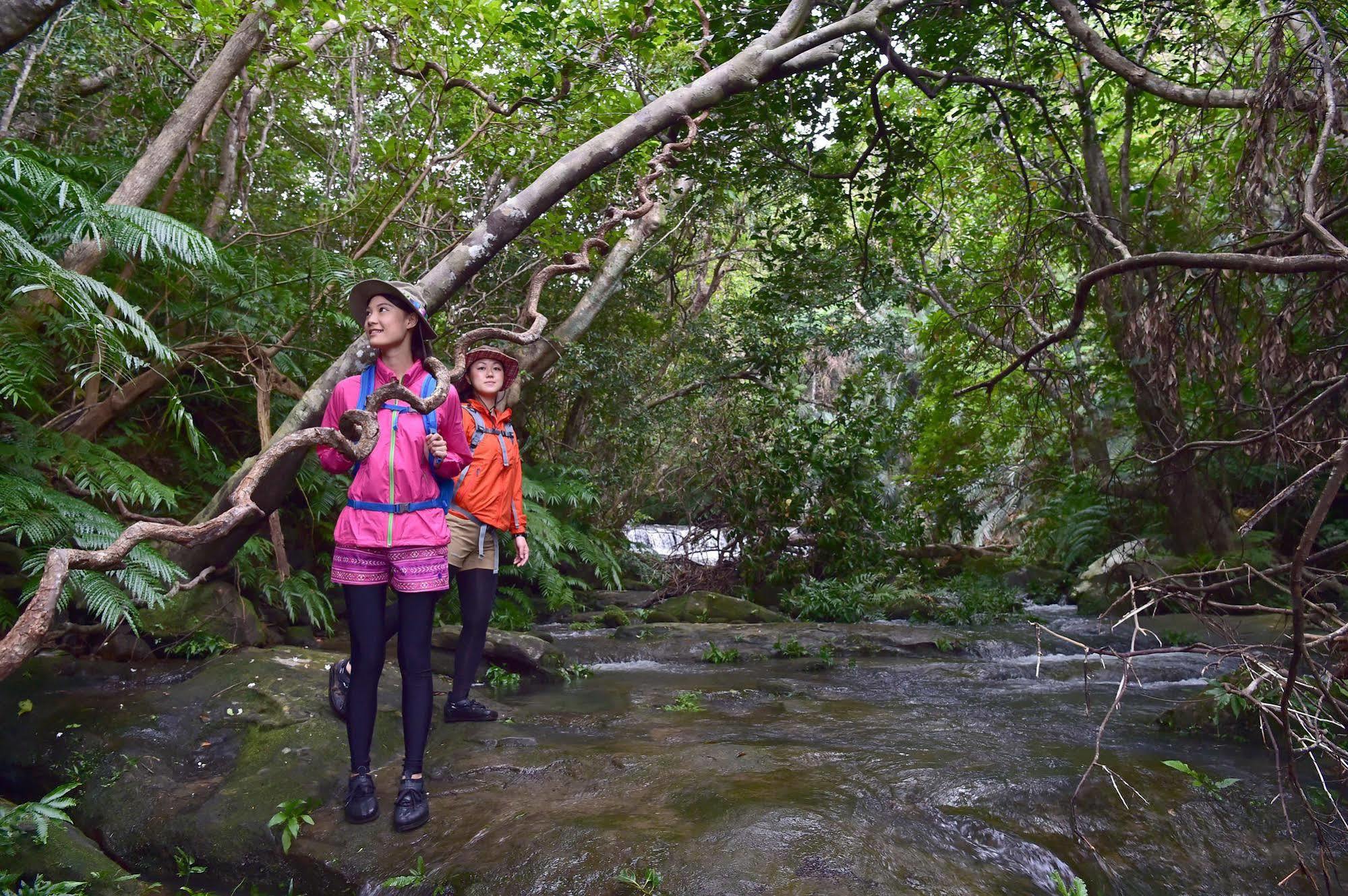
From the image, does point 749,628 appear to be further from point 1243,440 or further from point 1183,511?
point 1243,440

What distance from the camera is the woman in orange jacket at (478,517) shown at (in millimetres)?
4652

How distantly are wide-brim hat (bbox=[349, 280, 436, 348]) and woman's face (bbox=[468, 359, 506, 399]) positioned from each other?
129cm

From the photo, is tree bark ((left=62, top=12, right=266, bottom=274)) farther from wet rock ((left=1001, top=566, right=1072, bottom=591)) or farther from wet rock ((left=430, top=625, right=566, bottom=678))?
wet rock ((left=1001, top=566, right=1072, bottom=591))

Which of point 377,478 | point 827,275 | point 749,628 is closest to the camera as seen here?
point 377,478

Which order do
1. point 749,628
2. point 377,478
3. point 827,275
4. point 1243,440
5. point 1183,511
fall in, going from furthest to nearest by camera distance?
point 827,275
point 1183,511
point 749,628
point 377,478
point 1243,440

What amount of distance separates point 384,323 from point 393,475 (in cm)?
61

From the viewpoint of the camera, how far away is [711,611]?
10008mm

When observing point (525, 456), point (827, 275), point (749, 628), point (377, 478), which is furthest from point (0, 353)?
point (827, 275)

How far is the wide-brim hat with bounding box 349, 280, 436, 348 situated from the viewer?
10.8 ft

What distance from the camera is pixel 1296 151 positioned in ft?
15.4

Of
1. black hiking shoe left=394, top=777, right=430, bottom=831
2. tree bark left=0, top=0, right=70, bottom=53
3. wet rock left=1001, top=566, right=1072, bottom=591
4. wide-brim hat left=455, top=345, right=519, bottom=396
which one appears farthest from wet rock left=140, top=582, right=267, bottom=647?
wet rock left=1001, top=566, right=1072, bottom=591

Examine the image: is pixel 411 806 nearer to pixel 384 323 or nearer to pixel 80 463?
pixel 384 323

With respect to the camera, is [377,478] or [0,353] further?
[0,353]

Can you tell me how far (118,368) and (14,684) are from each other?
5.77ft
